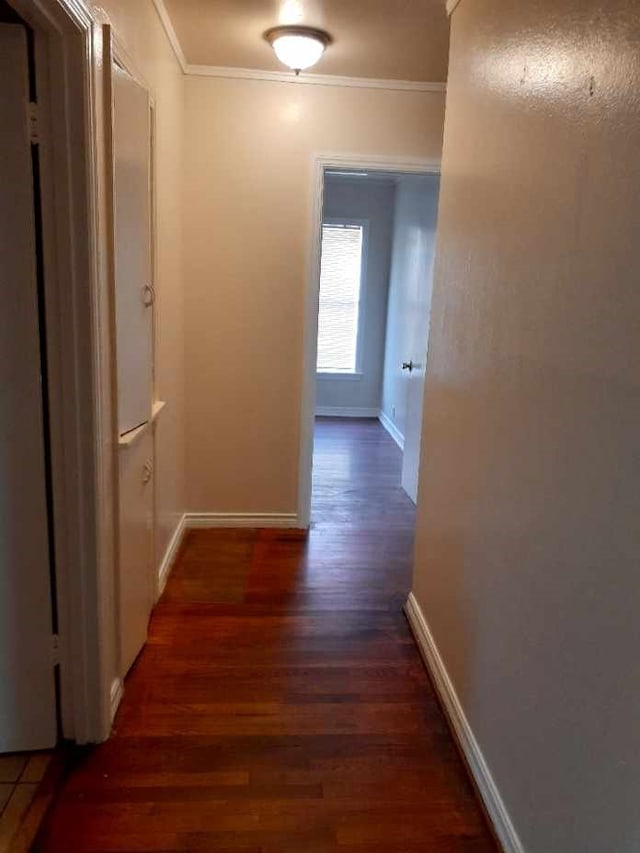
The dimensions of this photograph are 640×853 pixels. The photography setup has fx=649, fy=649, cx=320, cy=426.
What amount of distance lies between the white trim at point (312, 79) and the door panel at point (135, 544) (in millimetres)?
1913

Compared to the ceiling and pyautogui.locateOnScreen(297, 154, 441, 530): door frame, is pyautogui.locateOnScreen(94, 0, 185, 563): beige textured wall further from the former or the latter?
pyautogui.locateOnScreen(297, 154, 441, 530): door frame

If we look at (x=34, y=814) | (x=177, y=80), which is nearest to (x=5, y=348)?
(x=34, y=814)

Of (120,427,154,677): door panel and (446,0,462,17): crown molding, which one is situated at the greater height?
(446,0,462,17): crown molding

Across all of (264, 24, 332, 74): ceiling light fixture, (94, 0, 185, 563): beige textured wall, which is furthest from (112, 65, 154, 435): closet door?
(264, 24, 332, 74): ceiling light fixture

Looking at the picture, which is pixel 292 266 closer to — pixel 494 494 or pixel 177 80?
pixel 177 80

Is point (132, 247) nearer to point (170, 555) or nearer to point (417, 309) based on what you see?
point (170, 555)

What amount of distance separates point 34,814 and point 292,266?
104 inches

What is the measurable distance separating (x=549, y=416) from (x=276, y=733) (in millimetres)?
1345

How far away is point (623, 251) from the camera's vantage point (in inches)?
44.7

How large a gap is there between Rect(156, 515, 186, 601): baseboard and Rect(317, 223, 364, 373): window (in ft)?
11.5

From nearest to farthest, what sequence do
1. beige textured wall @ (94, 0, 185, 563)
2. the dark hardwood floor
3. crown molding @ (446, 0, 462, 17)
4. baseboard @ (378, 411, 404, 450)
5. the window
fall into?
the dark hardwood floor < crown molding @ (446, 0, 462, 17) < beige textured wall @ (94, 0, 185, 563) < baseboard @ (378, 411, 404, 450) < the window

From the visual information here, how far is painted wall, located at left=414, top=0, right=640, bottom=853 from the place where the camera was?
1126 mm

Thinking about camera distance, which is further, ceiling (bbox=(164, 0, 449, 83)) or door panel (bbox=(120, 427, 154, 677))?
ceiling (bbox=(164, 0, 449, 83))

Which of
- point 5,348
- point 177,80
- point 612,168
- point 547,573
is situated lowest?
point 547,573
